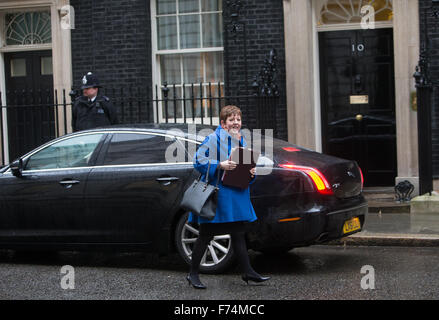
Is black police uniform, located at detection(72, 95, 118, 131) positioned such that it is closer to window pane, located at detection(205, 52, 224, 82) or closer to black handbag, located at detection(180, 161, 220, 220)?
window pane, located at detection(205, 52, 224, 82)

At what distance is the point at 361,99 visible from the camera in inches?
490

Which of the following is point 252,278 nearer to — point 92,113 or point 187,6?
point 92,113

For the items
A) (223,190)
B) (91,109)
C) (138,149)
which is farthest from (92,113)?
(223,190)

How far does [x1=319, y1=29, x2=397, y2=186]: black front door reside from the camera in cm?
1237

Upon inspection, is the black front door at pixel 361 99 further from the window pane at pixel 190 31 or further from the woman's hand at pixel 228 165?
the woman's hand at pixel 228 165

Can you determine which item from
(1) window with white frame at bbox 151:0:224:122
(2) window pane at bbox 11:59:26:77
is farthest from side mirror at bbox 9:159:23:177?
(2) window pane at bbox 11:59:26:77

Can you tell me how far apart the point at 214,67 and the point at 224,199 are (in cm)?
690

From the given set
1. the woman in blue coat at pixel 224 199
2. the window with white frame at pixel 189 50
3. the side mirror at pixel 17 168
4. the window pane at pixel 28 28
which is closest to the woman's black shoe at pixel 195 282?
the woman in blue coat at pixel 224 199

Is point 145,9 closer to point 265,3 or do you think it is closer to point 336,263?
point 265,3

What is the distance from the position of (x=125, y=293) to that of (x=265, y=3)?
7.12 metres

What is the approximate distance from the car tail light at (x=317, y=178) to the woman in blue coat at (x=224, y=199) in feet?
2.22

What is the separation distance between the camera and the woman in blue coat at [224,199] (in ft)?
21.5

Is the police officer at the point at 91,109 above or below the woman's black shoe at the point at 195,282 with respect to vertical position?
above

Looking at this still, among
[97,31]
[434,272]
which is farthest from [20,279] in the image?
[97,31]
